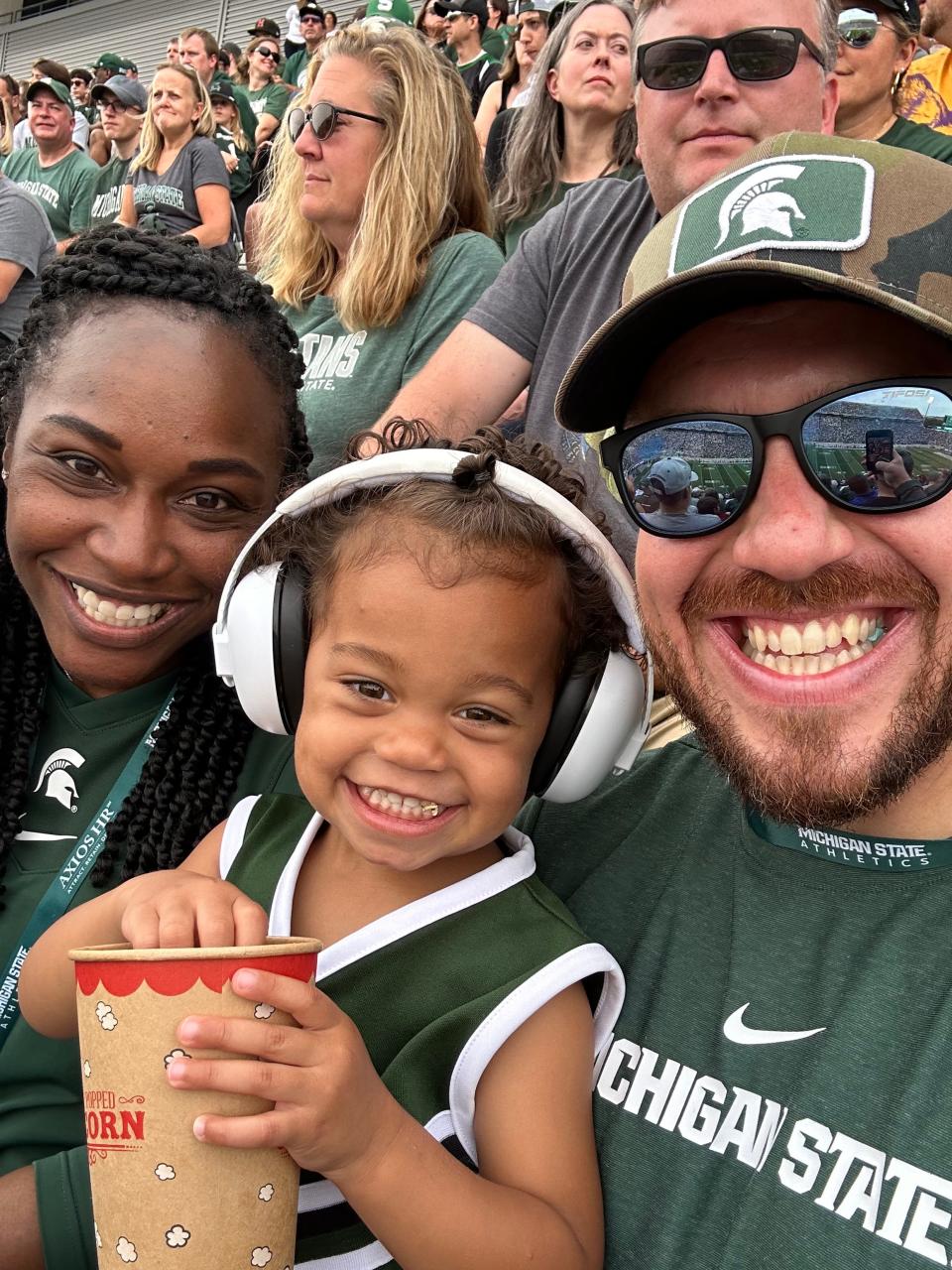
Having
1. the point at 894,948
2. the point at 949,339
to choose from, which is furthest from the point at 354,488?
the point at 894,948

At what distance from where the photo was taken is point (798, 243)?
1.53 metres

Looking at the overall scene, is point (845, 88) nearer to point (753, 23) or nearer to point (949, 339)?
point (753, 23)

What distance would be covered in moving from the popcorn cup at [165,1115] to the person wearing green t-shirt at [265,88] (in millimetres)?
11604

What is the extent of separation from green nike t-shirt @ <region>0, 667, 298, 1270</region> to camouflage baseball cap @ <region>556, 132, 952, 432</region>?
1.08 meters

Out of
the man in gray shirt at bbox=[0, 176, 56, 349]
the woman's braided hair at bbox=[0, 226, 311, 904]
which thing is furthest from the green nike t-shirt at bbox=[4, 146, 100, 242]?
the woman's braided hair at bbox=[0, 226, 311, 904]

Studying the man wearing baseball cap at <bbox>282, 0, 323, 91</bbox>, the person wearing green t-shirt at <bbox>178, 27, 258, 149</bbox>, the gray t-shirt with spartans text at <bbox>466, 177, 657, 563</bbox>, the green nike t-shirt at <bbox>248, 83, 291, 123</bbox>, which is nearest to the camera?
the gray t-shirt with spartans text at <bbox>466, 177, 657, 563</bbox>

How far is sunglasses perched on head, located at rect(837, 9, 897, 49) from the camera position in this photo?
171 inches

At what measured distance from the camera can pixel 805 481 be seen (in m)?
1.58

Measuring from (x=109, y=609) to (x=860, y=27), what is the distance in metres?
3.66

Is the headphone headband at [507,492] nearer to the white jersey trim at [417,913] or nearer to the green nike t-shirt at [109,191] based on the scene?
the white jersey trim at [417,913]

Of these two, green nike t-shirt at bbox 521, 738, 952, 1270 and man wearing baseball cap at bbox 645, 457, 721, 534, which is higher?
man wearing baseball cap at bbox 645, 457, 721, 534

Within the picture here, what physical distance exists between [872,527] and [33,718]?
1.56 m

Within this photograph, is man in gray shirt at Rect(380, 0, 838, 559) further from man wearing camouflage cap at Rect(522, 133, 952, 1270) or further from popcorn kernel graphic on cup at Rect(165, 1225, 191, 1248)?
popcorn kernel graphic on cup at Rect(165, 1225, 191, 1248)

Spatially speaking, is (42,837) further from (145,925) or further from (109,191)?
(109,191)
